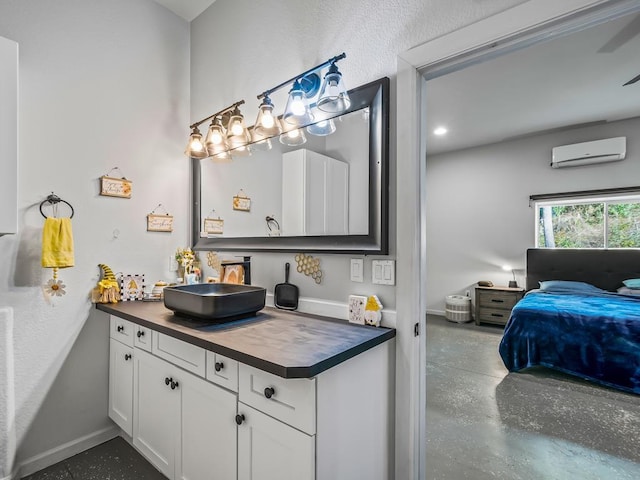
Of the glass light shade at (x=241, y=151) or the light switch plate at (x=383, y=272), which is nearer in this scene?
the light switch plate at (x=383, y=272)

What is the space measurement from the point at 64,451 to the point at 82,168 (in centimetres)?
172

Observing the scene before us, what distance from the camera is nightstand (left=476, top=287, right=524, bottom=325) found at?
15.1ft

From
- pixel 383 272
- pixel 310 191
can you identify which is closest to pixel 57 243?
pixel 310 191

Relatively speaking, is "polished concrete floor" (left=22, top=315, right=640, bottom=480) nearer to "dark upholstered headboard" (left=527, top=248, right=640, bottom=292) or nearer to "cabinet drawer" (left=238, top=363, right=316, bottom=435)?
"cabinet drawer" (left=238, top=363, right=316, bottom=435)

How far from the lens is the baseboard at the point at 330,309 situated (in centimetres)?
143

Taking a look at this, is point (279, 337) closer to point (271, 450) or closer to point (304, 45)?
point (271, 450)

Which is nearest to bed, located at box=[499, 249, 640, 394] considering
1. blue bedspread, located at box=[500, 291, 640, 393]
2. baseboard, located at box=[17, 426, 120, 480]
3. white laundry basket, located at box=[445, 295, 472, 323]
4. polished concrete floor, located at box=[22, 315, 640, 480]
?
blue bedspread, located at box=[500, 291, 640, 393]

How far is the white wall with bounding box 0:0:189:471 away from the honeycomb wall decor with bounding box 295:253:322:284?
3.92 ft

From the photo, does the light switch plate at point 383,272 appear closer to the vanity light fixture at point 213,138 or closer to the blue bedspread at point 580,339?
the vanity light fixture at point 213,138

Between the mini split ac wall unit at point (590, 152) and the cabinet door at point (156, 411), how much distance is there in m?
5.24

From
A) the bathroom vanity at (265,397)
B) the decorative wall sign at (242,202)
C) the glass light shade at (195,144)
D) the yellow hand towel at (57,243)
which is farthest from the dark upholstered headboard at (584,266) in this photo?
the yellow hand towel at (57,243)

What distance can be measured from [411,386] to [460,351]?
278cm

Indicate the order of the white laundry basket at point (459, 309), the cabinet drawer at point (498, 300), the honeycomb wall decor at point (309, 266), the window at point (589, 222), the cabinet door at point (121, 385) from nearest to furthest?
the honeycomb wall decor at point (309, 266), the cabinet door at point (121, 385), the window at point (589, 222), the cabinet drawer at point (498, 300), the white laundry basket at point (459, 309)

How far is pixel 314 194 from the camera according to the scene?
1.78 metres
